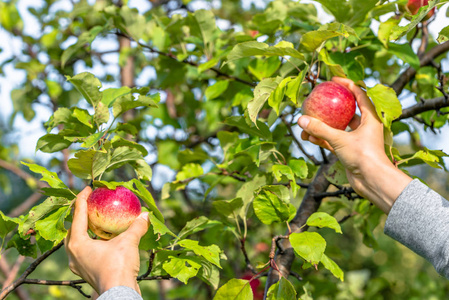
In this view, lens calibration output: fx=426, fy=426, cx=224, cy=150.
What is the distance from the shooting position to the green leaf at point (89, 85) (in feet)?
3.52

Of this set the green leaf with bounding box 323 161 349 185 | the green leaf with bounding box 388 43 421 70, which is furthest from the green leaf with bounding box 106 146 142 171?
the green leaf with bounding box 388 43 421 70

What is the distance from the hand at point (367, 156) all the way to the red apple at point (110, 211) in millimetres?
507

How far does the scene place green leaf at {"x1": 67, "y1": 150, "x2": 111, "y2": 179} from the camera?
3.12 ft

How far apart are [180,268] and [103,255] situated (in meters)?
0.19

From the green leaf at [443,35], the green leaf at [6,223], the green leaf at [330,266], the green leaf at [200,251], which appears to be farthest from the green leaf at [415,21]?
the green leaf at [6,223]

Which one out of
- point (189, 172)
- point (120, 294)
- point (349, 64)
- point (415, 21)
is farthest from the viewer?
point (189, 172)

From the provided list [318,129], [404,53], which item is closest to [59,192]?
[318,129]

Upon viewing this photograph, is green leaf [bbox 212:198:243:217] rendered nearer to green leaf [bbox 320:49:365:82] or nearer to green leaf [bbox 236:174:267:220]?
green leaf [bbox 236:174:267:220]

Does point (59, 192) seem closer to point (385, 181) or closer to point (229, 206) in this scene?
point (229, 206)

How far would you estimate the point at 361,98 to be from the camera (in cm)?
119

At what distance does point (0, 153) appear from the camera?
3.12m

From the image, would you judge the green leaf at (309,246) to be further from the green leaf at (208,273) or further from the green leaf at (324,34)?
the green leaf at (324,34)

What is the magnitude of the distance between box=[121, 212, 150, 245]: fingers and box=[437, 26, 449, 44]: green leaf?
786mm

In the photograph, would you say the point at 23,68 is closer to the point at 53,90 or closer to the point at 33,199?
the point at 53,90
